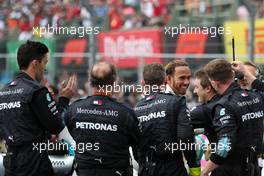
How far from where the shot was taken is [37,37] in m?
17.0

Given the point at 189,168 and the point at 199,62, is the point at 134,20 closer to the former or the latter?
the point at 199,62

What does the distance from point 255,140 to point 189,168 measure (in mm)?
609

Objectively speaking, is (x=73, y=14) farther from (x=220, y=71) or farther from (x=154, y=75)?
(x=220, y=71)

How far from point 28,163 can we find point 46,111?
1.49 feet

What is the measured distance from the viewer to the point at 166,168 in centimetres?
589

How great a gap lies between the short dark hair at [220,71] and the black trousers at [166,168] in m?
0.75

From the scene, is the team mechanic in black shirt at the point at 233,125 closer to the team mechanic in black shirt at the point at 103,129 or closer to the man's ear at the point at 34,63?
the team mechanic in black shirt at the point at 103,129

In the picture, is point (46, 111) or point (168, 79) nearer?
point (46, 111)

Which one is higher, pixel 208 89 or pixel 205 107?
pixel 208 89

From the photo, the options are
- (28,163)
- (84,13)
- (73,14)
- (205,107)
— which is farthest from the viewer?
(73,14)

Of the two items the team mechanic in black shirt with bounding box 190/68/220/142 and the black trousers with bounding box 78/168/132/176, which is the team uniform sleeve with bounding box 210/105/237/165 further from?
the black trousers with bounding box 78/168/132/176

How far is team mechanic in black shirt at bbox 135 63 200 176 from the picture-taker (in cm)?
582

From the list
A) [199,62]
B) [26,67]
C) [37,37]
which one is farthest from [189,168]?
[37,37]

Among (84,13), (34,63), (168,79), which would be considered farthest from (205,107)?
(84,13)
